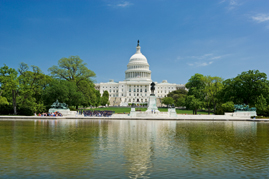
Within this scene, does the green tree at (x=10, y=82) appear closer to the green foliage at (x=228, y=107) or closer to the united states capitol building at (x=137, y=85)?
the green foliage at (x=228, y=107)

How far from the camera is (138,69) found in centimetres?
15500

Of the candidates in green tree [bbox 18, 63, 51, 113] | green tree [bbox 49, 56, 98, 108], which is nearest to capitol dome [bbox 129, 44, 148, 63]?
green tree [bbox 49, 56, 98, 108]

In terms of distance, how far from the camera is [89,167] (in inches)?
360

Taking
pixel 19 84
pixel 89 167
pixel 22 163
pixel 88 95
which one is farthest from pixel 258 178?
pixel 88 95

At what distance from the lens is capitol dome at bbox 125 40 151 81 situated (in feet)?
511

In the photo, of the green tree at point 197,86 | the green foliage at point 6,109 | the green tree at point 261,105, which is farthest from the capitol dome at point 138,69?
the green foliage at point 6,109

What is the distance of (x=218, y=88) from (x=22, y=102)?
40674 mm

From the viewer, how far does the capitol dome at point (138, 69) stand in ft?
511

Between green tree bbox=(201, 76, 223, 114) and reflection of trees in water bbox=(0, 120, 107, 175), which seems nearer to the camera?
reflection of trees in water bbox=(0, 120, 107, 175)

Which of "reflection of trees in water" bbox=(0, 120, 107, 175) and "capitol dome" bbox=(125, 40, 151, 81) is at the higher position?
"capitol dome" bbox=(125, 40, 151, 81)

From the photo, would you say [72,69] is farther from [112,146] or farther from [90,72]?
[112,146]

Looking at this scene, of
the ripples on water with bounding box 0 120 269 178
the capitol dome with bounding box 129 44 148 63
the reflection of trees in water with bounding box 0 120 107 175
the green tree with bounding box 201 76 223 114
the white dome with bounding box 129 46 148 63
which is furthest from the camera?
the capitol dome with bounding box 129 44 148 63

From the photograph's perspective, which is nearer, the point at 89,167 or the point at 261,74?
the point at 89,167

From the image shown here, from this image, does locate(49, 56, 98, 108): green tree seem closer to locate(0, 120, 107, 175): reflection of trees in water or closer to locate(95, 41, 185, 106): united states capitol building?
locate(0, 120, 107, 175): reflection of trees in water
